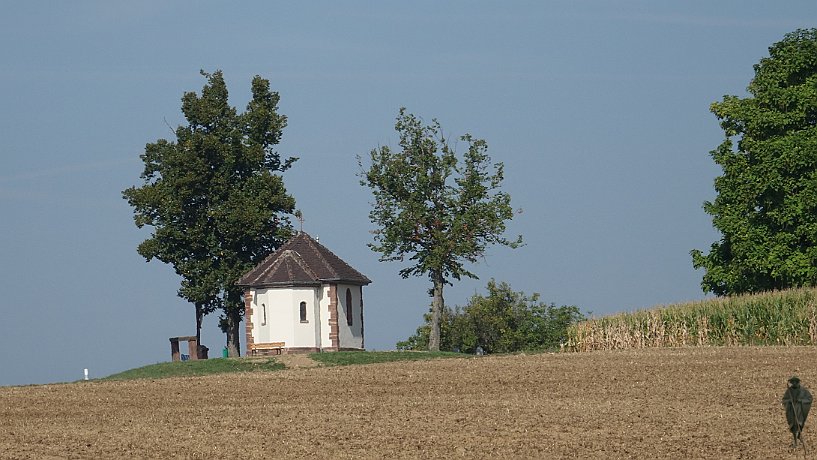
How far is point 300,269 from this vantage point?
68438mm

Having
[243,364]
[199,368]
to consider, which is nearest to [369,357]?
[243,364]

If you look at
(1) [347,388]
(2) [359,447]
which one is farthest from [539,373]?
(2) [359,447]

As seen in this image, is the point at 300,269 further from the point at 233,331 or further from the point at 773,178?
the point at 773,178

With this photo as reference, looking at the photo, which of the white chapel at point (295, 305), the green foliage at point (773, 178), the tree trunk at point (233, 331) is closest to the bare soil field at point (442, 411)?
the green foliage at point (773, 178)

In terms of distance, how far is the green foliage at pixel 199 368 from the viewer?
52.3m

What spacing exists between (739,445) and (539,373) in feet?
54.5

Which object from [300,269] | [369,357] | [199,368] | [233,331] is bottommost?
[199,368]

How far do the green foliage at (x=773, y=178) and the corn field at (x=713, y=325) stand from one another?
5588 millimetres

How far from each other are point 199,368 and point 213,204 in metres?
19.4

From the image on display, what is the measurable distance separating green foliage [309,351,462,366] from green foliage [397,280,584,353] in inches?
1145

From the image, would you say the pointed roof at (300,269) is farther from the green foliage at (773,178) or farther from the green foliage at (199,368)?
the green foliage at (773,178)

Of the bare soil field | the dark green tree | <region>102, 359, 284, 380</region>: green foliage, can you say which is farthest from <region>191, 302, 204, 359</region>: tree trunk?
the bare soil field

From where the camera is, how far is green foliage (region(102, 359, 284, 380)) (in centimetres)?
5228

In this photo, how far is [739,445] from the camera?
26844 mm
